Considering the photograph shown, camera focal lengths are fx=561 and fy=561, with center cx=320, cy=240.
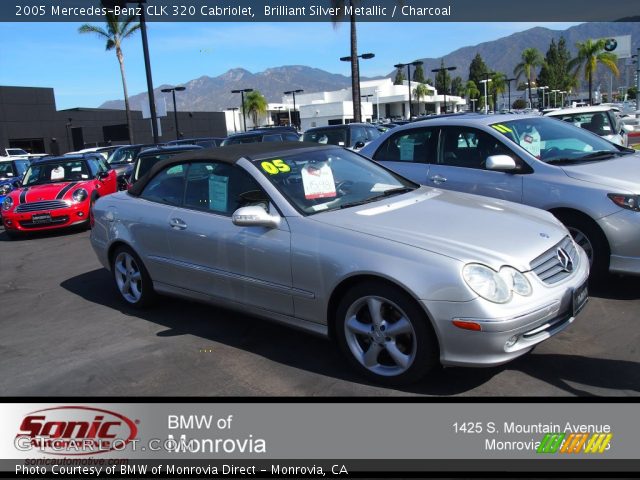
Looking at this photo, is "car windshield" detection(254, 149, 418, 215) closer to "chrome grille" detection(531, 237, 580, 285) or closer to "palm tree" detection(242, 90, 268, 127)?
"chrome grille" detection(531, 237, 580, 285)

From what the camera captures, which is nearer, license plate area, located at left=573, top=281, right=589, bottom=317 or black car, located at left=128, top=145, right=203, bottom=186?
license plate area, located at left=573, top=281, right=589, bottom=317

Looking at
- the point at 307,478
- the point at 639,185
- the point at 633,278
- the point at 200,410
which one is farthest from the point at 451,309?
the point at 633,278

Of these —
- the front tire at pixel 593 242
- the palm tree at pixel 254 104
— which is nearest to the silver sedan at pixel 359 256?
the front tire at pixel 593 242

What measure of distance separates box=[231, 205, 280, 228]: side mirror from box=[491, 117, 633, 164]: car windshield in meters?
3.07

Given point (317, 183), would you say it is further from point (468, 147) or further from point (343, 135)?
point (343, 135)

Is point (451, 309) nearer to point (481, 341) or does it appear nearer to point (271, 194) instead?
point (481, 341)

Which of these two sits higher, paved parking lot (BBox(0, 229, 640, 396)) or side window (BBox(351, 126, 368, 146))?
side window (BBox(351, 126, 368, 146))

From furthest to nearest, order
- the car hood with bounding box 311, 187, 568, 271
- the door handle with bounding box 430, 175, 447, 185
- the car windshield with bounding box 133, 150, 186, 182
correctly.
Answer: the car windshield with bounding box 133, 150, 186, 182 → the door handle with bounding box 430, 175, 447, 185 → the car hood with bounding box 311, 187, 568, 271

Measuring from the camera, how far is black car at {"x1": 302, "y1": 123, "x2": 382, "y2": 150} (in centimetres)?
1266

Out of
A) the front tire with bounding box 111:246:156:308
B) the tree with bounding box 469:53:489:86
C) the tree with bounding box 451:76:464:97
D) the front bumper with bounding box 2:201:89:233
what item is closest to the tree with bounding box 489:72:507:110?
the tree with bounding box 469:53:489:86

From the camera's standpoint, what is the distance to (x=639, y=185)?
4891 mm

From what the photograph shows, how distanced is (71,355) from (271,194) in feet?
6.83

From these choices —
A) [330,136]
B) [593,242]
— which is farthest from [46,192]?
[593,242]

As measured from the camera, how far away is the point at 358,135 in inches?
507
